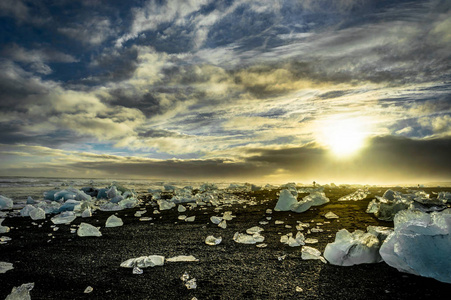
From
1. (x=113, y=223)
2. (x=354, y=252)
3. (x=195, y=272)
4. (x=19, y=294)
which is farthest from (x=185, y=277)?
(x=113, y=223)

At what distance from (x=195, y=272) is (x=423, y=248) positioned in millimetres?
2352

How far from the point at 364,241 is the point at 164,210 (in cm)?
633

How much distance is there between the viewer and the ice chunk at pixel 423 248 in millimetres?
2314

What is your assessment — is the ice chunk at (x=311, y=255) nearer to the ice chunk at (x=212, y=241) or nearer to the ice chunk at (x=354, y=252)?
the ice chunk at (x=354, y=252)

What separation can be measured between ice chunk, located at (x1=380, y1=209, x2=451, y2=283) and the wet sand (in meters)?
0.09

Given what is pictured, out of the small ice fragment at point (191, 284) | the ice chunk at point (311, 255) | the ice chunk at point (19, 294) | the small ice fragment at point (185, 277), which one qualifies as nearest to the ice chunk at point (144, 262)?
the small ice fragment at point (185, 277)

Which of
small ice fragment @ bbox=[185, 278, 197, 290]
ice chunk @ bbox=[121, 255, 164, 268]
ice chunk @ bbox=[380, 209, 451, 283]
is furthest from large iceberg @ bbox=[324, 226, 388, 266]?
ice chunk @ bbox=[121, 255, 164, 268]

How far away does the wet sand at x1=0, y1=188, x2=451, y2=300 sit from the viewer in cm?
221

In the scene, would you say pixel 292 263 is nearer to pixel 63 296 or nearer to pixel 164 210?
pixel 63 296

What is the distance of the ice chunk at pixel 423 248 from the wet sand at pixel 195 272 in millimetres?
90

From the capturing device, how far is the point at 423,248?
2385 mm

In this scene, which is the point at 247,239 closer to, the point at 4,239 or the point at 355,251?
the point at 355,251

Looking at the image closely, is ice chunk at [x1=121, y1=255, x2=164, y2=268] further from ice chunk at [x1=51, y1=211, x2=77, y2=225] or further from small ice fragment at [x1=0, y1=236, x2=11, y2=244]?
ice chunk at [x1=51, y1=211, x2=77, y2=225]

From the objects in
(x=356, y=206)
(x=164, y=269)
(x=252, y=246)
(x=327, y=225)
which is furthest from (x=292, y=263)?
(x=356, y=206)
